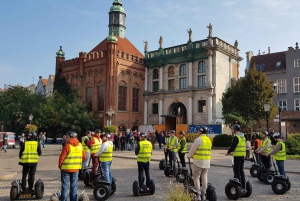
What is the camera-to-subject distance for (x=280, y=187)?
8.85 meters

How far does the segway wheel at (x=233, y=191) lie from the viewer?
7938 millimetres

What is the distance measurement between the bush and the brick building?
602 inches

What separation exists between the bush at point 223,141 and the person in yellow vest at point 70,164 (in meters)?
22.2

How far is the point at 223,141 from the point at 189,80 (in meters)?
12.8

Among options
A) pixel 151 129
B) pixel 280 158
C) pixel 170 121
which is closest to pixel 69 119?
pixel 151 129

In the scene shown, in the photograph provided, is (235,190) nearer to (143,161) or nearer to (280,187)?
(280,187)

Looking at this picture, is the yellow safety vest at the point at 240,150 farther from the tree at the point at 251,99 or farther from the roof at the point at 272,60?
the roof at the point at 272,60

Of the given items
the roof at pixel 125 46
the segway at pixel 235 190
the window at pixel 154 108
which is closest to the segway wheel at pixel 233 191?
the segway at pixel 235 190

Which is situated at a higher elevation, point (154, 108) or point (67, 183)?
point (154, 108)

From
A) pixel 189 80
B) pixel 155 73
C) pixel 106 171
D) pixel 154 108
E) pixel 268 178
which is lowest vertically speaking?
pixel 268 178

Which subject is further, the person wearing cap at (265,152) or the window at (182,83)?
the window at (182,83)

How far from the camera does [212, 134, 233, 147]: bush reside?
27.1m

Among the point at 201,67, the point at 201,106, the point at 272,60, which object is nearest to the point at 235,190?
the point at 201,106

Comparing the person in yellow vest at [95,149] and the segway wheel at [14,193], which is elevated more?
the person in yellow vest at [95,149]
